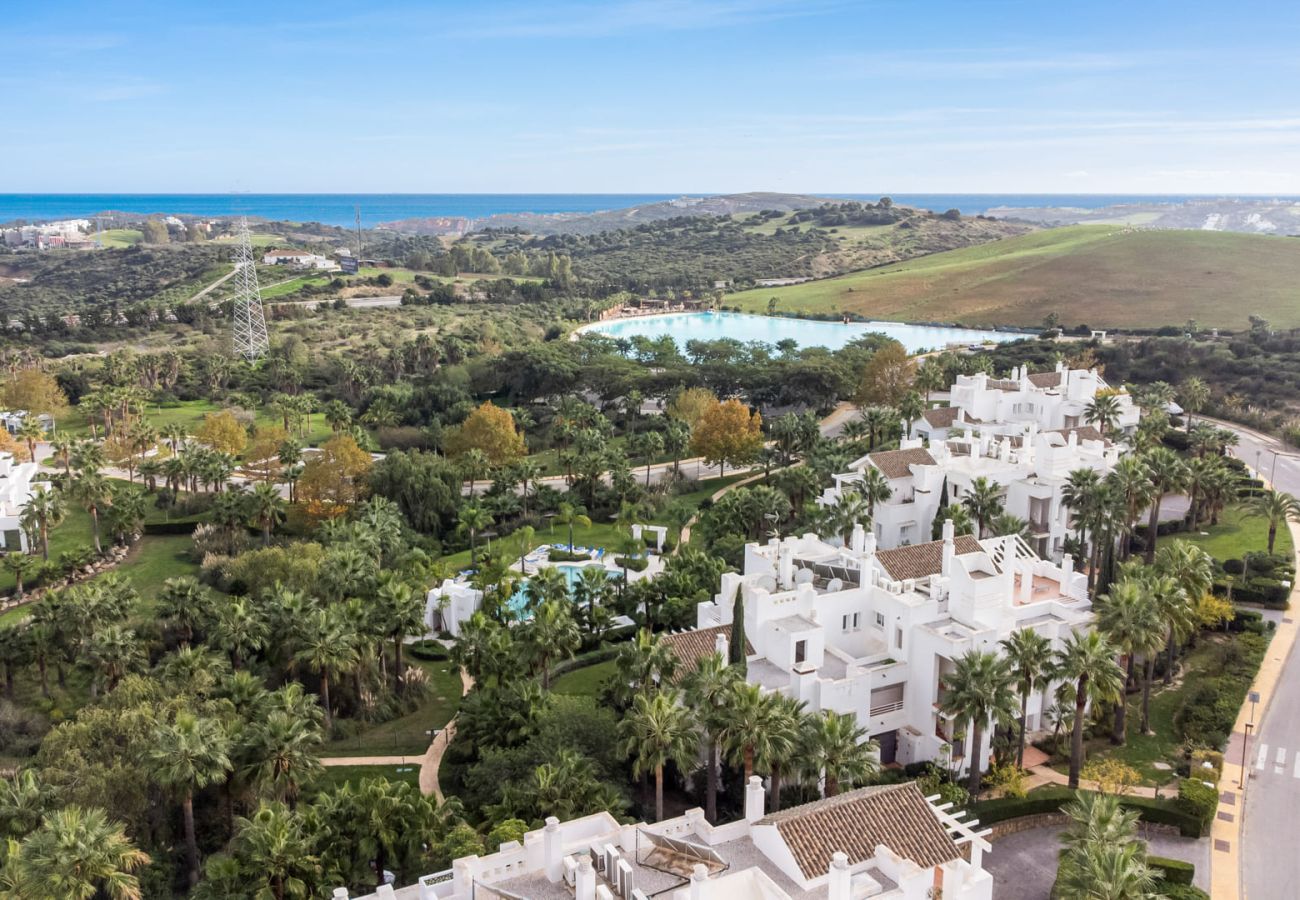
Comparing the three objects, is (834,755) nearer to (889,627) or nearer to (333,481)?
(889,627)

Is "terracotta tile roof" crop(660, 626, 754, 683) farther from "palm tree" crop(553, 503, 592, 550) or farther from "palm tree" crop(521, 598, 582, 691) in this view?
"palm tree" crop(553, 503, 592, 550)

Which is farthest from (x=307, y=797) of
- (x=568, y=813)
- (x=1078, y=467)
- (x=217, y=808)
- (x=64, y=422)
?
(x=64, y=422)

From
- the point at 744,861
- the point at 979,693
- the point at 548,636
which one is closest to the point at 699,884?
the point at 744,861

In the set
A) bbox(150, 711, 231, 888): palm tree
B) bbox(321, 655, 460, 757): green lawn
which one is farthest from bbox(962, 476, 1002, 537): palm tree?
bbox(150, 711, 231, 888): palm tree

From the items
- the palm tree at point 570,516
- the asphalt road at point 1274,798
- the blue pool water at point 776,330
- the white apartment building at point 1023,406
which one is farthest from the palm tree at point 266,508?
the blue pool water at point 776,330

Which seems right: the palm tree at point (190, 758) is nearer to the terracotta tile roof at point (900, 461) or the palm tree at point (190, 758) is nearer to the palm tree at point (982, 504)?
the palm tree at point (982, 504)
